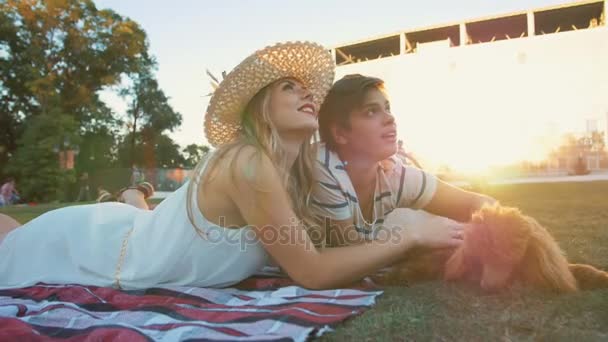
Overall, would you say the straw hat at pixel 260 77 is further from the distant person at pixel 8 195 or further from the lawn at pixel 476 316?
the distant person at pixel 8 195

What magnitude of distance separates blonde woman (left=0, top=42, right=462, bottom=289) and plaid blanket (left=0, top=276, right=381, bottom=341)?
108 mm

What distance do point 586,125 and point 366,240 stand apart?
3007 centimetres

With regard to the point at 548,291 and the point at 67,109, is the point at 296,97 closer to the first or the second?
the point at 548,291

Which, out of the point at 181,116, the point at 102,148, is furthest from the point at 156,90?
the point at 102,148

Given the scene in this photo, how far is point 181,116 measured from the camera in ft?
101

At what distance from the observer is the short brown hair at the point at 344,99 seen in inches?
99.2

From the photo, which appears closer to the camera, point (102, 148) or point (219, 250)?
point (219, 250)

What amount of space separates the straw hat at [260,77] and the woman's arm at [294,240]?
0.32 metres

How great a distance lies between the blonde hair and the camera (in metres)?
2.14

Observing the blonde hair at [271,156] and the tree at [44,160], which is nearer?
the blonde hair at [271,156]

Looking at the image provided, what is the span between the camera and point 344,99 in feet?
8.35

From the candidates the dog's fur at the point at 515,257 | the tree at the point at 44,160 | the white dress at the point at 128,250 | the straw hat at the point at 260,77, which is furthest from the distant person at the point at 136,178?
the tree at the point at 44,160

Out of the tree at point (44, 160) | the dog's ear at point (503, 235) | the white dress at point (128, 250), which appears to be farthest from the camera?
the tree at point (44, 160)

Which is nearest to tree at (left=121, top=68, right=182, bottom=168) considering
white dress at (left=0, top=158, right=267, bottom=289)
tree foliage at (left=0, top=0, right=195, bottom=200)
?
tree foliage at (left=0, top=0, right=195, bottom=200)
